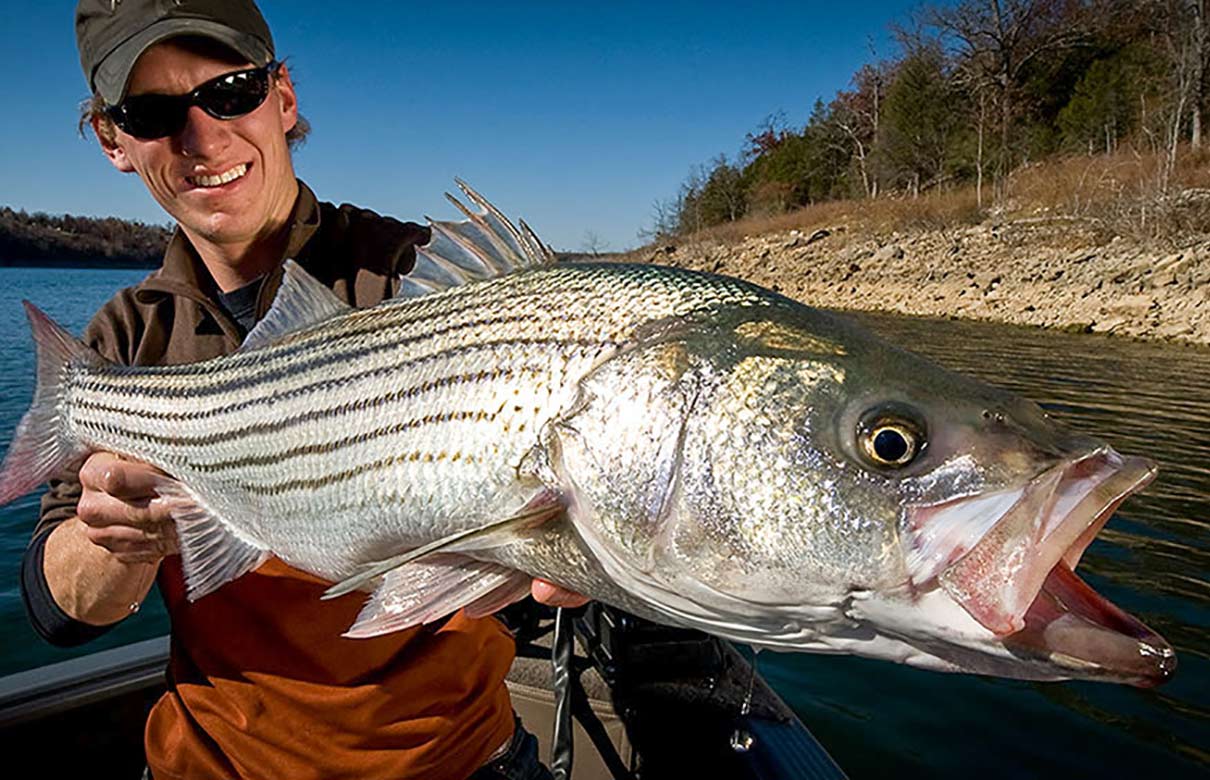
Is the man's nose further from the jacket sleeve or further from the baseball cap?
the jacket sleeve

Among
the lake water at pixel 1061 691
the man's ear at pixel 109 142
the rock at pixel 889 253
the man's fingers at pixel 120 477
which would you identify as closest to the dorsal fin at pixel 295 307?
the man's fingers at pixel 120 477

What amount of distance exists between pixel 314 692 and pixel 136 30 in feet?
7.42

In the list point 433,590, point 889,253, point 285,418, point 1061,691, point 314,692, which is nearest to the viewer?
point 433,590

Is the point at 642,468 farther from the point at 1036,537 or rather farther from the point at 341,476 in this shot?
the point at 341,476

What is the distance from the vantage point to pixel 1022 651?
1427 millimetres

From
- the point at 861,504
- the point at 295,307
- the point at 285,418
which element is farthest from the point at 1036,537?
the point at 295,307

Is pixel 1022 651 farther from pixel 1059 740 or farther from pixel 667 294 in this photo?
pixel 1059 740

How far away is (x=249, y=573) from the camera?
2590 mm

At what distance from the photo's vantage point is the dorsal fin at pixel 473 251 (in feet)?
7.72

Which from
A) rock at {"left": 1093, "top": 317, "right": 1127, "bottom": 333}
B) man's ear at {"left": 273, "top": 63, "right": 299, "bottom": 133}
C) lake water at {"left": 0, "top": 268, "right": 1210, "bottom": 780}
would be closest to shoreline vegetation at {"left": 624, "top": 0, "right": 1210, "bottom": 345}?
rock at {"left": 1093, "top": 317, "right": 1127, "bottom": 333}

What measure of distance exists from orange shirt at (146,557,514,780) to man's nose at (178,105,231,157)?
1449 millimetres

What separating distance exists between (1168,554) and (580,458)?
330 inches

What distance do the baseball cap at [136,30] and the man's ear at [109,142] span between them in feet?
0.51

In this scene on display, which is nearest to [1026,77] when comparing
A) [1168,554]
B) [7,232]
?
[1168,554]
